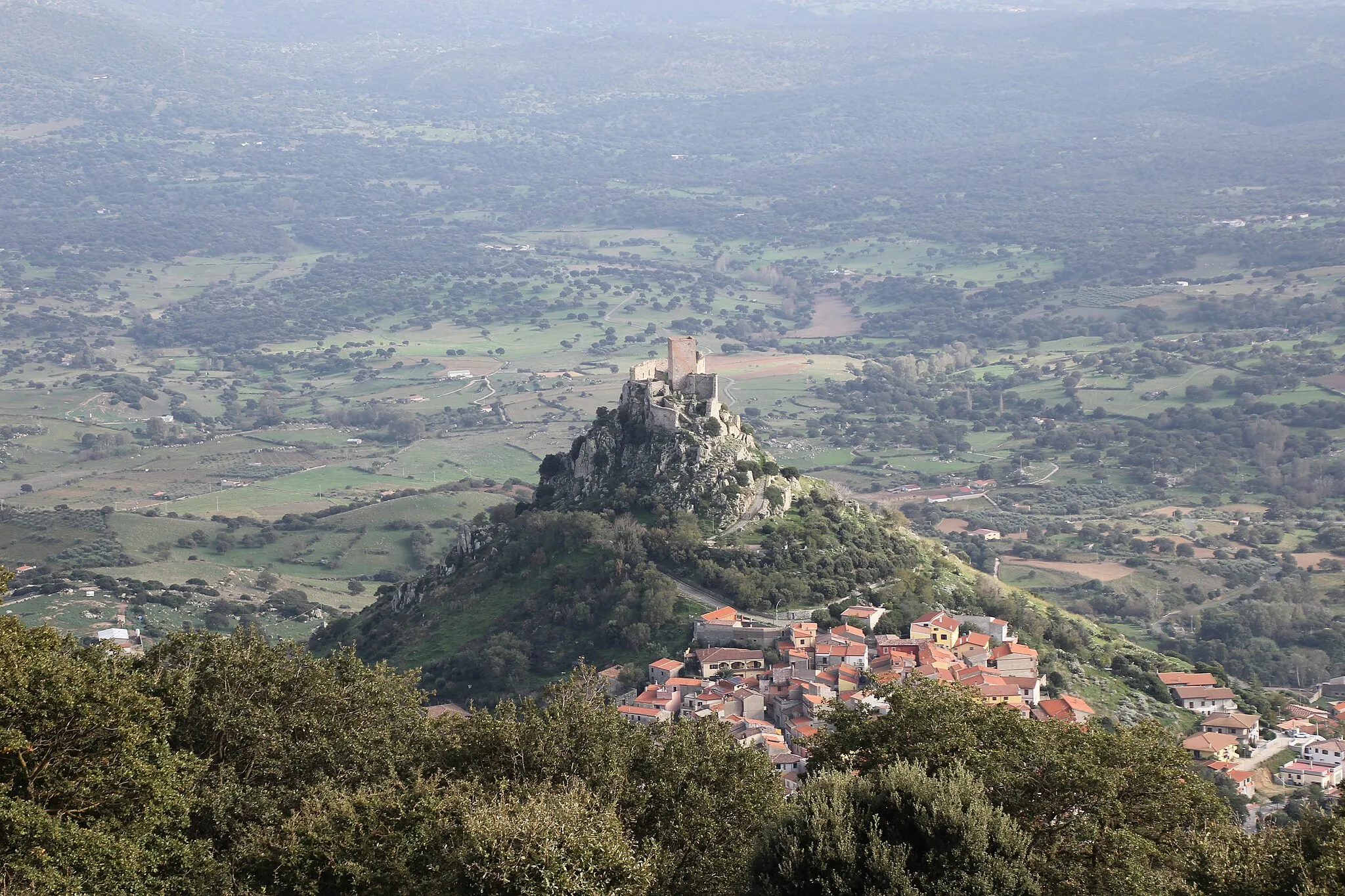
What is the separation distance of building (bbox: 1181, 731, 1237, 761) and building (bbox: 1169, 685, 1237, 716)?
359 cm

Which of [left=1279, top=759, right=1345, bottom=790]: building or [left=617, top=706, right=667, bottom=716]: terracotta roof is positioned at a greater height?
[left=617, top=706, right=667, bottom=716]: terracotta roof

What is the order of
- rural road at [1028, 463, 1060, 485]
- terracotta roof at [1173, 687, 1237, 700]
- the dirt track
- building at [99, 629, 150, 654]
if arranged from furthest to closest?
rural road at [1028, 463, 1060, 485]
the dirt track
building at [99, 629, 150, 654]
terracotta roof at [1173, 687, 1237, 700]

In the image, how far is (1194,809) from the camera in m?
30.5

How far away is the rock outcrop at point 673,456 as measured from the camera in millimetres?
71438

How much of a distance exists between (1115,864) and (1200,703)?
3839cm

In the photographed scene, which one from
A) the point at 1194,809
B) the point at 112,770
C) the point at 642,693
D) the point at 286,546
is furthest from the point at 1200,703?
the point at 286,546

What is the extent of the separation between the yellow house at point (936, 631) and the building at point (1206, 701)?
31.7ft

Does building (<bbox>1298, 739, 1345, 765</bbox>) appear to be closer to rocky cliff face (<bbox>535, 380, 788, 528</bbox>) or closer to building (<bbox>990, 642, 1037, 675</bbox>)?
building (<bbox>990, 642, 1037, 675</bbox>)

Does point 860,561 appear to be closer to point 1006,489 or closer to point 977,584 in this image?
point 977,584

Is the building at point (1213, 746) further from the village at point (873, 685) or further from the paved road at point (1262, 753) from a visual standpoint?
the paved road at point (1262, 753)

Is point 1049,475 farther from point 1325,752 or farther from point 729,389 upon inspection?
point 1325,752

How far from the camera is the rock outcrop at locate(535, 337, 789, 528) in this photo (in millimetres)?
71438

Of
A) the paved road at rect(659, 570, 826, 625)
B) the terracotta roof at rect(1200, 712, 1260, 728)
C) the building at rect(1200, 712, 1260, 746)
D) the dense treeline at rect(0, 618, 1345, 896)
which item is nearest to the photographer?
the dense treeline at rect(0, 618, 1345, 896)

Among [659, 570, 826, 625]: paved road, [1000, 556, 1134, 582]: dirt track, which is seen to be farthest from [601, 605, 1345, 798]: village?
[1000, 556, 1134, 582]: dirt track
